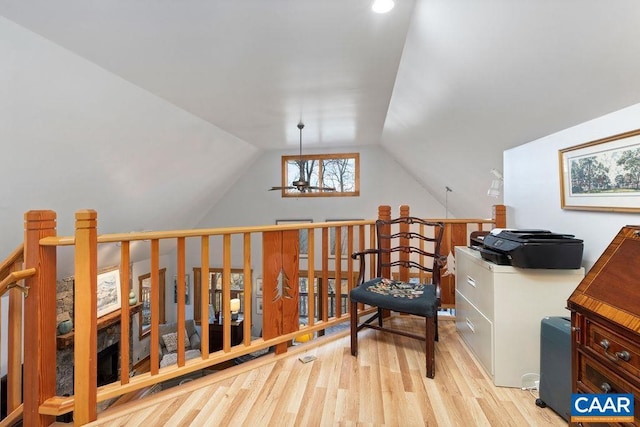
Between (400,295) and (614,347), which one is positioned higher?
(614,347)

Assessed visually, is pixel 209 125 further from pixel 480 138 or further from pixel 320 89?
pixel 480 138

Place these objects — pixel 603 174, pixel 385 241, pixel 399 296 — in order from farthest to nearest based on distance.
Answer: pixel 385 241 < pixel 399 296 < pixel 603 174

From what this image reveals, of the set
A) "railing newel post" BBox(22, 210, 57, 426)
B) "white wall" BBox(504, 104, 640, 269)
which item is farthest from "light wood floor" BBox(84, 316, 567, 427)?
"white wall" BBox(504, 104, 640, 269)

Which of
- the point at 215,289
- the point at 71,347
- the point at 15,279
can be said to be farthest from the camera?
the point at 215,289

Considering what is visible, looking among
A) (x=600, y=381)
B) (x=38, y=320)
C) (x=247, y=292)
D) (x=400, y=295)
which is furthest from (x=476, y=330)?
(x=38, y=320)

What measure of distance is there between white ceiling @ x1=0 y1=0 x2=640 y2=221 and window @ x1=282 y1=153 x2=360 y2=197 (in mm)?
2993

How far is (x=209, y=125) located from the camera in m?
4.05

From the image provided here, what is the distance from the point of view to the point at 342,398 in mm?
1605

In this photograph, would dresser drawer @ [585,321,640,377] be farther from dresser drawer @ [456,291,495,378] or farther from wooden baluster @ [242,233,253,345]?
wooden baluster @ [242,233,253,345]

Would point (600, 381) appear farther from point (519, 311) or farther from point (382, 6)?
point (382, 6)

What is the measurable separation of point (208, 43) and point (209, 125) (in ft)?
6.95

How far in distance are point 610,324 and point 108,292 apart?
6454mm

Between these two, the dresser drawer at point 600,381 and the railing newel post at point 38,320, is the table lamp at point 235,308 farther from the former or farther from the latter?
the dresser drawer at point 600,381

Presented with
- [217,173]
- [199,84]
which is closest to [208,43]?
[199,84]
